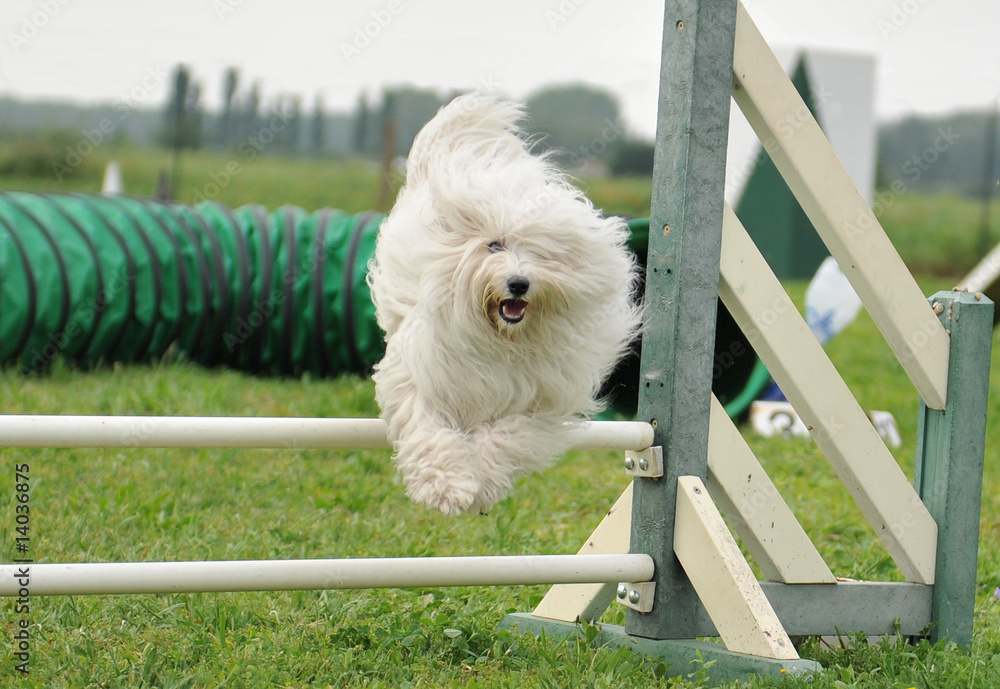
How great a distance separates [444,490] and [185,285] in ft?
15.5

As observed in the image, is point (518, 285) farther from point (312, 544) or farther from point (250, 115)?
point (250, 115)

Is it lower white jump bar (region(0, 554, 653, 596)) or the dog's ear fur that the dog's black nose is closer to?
the dog's ear fur

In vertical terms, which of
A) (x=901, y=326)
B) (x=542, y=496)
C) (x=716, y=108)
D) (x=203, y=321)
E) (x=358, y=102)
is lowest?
(x=542, y=496)

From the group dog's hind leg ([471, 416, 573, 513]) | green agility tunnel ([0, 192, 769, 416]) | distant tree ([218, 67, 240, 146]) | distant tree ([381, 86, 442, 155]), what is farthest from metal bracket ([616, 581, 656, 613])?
distant tree ([381, 86, 442, 155])

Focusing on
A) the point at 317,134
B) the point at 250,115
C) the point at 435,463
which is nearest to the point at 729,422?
Answer: the point at 435,463

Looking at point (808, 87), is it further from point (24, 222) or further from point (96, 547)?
point (96, 547)

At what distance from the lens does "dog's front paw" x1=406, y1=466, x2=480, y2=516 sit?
2504mm

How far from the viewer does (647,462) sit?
2.92 meters

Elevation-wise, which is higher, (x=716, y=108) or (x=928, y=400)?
(x=716, y=108)

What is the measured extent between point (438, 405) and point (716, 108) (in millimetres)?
1101

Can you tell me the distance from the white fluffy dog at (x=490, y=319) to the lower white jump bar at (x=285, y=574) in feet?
0.65

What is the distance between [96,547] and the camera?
374cm

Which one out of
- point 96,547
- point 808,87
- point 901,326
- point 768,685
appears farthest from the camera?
point 808,87

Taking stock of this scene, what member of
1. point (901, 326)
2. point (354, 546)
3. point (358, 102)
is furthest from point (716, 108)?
point (358, 102)
